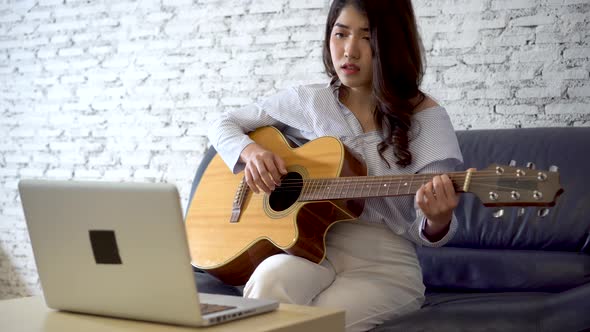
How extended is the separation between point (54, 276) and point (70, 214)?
169 millimetres

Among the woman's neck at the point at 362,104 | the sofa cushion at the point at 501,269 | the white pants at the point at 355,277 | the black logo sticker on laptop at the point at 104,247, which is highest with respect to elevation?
the black logo sticker on laptop at the point at 104,247

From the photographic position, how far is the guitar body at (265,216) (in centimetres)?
225

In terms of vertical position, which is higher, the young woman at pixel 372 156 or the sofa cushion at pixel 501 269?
the young woman at pixel 372 156

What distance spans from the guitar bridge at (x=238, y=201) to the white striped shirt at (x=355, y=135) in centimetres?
10

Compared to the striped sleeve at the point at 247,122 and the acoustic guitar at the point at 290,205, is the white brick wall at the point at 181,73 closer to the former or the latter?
the striped sleeve at the point at 247,122

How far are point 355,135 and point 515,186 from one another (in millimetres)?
666

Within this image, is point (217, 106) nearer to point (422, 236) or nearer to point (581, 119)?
Result: point (581, 119)

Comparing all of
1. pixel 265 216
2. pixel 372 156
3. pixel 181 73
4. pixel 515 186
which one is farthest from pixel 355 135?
pixel 181 73

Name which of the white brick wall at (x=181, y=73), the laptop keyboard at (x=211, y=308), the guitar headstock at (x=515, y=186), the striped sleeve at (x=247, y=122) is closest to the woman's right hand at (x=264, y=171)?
the striped sleeve at (x=247, y=122)

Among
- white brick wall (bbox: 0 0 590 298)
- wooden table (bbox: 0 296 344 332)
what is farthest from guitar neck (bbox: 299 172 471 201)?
white brick wall (bbox: 0 0 590 298)

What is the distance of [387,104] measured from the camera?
234 centimetres

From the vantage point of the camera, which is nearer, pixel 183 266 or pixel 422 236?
pixel 183 266

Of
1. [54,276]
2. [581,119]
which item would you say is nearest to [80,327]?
[54,276]

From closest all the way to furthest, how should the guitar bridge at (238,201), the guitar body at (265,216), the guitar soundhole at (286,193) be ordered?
the guitar body at (265,216) < the guitar soundhole at (286,193) < the guitar bridge at (238,201)
